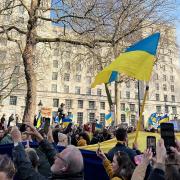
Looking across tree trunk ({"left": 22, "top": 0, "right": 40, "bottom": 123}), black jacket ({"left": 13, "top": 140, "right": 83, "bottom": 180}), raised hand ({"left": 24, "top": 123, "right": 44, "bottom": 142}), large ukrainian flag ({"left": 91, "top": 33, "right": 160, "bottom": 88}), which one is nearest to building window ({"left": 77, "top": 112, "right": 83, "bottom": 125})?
tree trunk ({"left": 22, "top": 0, "right": 40, "bottom": 123})

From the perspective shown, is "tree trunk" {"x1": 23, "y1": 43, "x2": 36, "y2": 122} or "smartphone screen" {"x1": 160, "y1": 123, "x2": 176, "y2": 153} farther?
"tree trunk" {"x1": 23, "y1": 43, "x2": 36, "y2": 122}

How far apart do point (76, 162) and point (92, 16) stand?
10718mm

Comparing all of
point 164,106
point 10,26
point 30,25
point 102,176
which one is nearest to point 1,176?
point 102,176

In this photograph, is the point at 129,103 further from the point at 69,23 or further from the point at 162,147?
the point at 162,147

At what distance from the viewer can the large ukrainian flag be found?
5.61 metres

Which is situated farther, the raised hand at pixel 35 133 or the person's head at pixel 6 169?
the raised hand at pixel 35 133

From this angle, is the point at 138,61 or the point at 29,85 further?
the point at 29,85

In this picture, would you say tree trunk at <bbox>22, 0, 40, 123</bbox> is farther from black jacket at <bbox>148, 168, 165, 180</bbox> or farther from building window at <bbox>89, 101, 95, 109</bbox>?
building window at <bbox>89, 101, 95, 109</bbox>

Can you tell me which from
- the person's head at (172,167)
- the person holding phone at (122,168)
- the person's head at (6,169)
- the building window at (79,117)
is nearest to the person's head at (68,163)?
the person's head at (6,169)

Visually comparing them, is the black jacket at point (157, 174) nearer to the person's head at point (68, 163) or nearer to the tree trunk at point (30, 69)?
the person's head at point (68, 163)

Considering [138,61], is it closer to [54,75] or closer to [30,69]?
[30,69]

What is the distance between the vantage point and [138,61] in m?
5.82

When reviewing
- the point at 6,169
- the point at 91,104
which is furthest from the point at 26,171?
the point at 91,104

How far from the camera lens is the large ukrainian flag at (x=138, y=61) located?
5605 millimetres
